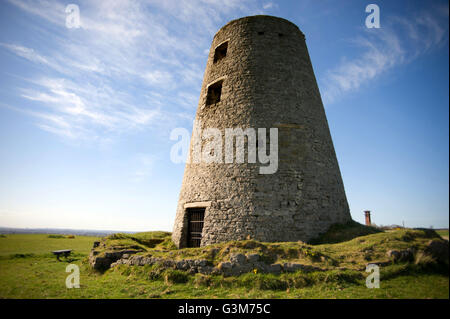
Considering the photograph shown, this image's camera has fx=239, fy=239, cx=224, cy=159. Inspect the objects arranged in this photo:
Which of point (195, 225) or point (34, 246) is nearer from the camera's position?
point (195, 225)

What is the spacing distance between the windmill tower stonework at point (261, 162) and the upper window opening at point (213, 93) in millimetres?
54

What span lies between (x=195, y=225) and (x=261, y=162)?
4139 mm

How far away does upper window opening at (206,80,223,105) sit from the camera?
41.5ft

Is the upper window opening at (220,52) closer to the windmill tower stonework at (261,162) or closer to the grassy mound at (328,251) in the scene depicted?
the windmill tower stonework at (261,162)

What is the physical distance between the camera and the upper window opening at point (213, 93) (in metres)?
12.6

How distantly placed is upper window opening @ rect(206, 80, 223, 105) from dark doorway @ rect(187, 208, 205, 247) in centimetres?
564

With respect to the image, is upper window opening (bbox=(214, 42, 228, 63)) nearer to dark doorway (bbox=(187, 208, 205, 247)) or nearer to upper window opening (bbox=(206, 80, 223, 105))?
upper window opening (bbox=(206, 80, 223, 105))

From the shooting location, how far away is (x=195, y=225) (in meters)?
10.8

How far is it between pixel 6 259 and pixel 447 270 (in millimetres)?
16912

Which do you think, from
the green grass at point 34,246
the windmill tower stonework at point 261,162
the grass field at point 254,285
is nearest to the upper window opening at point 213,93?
the windmill tower stonework at point 261,162

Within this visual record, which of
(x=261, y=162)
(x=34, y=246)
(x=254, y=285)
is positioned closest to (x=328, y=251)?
(x=254, y=285)

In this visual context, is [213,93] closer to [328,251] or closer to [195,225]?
[195,225]
